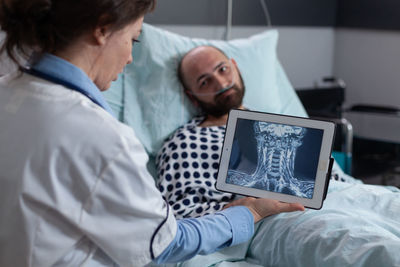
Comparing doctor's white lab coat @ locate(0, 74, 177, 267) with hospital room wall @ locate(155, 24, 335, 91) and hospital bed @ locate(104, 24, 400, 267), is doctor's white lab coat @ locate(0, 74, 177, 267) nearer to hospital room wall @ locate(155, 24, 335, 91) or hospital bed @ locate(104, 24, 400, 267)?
hospital bed @ locate(104, 24, 400, 267)

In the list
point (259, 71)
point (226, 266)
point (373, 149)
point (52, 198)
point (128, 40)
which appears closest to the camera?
point (52, 198)

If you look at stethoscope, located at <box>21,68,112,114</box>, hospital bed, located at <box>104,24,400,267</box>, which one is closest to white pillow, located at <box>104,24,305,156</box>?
hospital bed, located at <box>104,24,400,267</box>

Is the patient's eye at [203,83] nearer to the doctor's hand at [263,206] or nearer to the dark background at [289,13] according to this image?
the dark background at [289,13]

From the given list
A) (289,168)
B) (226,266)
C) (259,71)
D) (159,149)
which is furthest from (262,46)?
(226,266)

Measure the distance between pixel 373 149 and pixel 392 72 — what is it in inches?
22.3

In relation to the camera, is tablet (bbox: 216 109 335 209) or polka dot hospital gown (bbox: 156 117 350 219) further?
polka dot hospital gown (bbox: 156 117 350 219)

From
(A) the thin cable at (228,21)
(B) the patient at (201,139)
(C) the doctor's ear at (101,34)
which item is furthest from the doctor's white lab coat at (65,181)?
(A) the thin cable at (228,21)

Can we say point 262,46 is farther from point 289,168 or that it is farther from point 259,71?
point 289,168

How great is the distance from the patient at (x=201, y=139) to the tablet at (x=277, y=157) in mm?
207

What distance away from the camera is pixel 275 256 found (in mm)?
1374

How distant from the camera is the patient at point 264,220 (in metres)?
1.24

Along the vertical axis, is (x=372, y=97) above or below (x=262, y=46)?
below

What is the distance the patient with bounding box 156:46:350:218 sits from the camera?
167 centimetres

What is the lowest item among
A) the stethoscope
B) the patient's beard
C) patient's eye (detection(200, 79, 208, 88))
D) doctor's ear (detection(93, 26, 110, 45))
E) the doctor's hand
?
the doctor's hand
